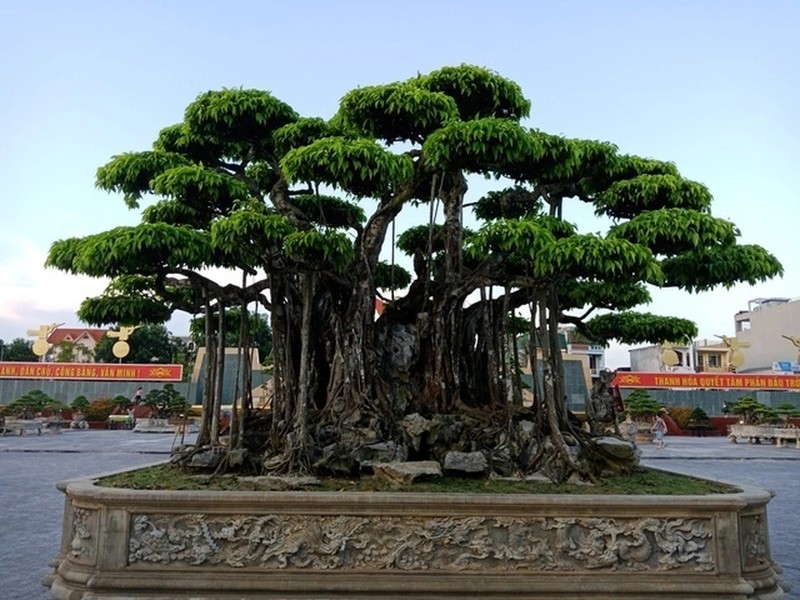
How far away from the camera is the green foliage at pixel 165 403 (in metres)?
23.0

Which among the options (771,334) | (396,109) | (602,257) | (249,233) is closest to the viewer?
(602,257)

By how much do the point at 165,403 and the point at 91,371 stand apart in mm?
4271

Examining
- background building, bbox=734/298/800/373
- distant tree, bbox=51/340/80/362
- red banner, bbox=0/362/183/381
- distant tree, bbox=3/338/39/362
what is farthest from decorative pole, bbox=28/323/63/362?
background building, bbox=734/298/800/373

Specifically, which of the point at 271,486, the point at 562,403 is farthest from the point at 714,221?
the point at 271,486

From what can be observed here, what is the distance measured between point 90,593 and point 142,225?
7.98ft

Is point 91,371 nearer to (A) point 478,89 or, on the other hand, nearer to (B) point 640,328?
(B) point 640,328

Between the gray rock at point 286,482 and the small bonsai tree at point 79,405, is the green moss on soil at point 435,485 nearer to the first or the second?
the gray rock at point 286,482

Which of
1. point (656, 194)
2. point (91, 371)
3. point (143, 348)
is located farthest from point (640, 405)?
point (143, 348)

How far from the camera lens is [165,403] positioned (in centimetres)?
2320

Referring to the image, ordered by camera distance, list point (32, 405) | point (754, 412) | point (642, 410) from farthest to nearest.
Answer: point (32, 405) < point (754, 412) < point (642, 410)

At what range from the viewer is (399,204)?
617cm

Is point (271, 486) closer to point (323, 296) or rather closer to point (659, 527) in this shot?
point (323, 296)

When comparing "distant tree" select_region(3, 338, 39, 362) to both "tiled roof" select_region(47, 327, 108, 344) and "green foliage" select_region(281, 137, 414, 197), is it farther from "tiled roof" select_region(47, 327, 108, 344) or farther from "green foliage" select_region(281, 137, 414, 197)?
"green foliage" select_region(281, 137, 414, 197)

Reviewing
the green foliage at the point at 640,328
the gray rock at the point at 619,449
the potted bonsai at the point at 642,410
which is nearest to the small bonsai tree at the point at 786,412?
the potted bonsai at the point at 642,410
